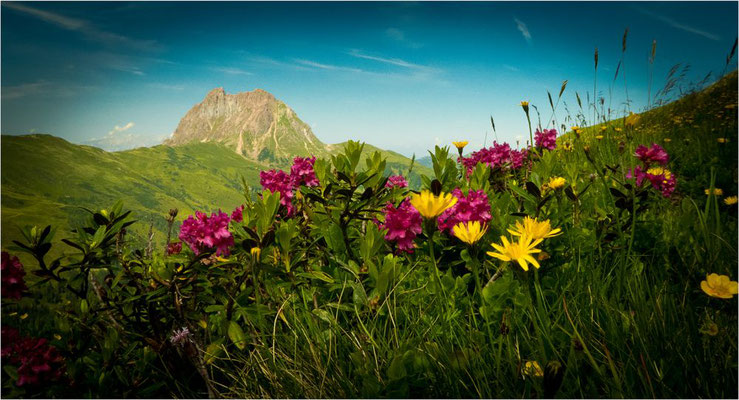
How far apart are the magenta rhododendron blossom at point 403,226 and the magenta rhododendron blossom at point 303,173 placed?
1062 millimetres

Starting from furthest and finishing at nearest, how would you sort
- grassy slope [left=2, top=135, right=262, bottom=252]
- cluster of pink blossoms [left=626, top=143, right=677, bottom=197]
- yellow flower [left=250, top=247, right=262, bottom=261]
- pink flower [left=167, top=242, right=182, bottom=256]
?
grassy slope [left=2, top=135, right=262, bottom=252] → pink flower [left=167, top=242, right=182, bottom=256] → cluster of pink blossoms [left=626, top=143, right=677, bottom=197] → yellow flower [left=250, top=247, right=262, bottom=261]

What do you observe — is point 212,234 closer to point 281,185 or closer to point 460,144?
point 281,185

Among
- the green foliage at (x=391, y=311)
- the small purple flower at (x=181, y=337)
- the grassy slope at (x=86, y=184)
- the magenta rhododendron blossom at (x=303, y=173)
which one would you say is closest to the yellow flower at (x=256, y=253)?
the green foliage at (x=391, y=311)

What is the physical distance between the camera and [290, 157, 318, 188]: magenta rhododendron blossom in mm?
2775

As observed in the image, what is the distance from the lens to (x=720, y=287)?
1241 millimetres

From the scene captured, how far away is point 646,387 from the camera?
1.06 meters

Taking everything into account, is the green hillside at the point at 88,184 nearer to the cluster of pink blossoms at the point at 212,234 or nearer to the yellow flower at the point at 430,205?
the cluster of pink blossoms at the point at 212,234

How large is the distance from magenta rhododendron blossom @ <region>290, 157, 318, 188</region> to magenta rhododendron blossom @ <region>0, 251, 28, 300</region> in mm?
1632

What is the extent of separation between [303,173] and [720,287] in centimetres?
248

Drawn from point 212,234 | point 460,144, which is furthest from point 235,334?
point 460,144

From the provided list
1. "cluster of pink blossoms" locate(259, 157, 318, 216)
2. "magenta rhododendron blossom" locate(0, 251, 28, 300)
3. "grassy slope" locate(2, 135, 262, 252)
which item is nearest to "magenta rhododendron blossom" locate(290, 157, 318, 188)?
"cluster of pink blossoms" locate(259, 157, 318, 216)

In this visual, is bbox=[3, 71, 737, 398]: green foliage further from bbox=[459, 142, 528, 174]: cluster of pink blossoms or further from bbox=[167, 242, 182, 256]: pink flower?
bbox=[459, 142, 528, 174]: cluster of pink blossoms

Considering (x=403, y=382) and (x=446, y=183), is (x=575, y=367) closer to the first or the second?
(x=403, y=382)

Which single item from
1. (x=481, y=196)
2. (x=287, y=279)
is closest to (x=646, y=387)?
(x=481, y=196)
